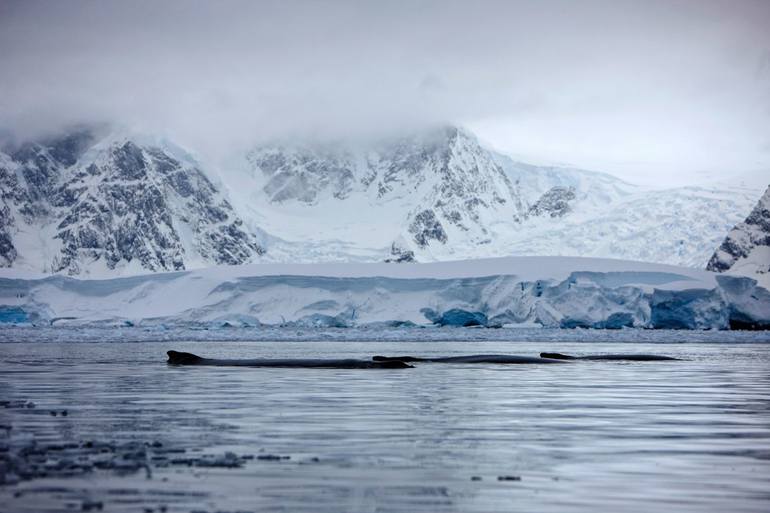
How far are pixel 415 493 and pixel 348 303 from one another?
5665cm

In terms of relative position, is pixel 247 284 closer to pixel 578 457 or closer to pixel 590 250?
pixel 578 457

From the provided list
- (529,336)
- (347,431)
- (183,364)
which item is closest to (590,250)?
(529,336)

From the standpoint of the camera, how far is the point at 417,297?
211 ft

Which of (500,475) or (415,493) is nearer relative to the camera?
(415,493)

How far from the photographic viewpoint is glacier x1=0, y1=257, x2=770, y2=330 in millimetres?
60562

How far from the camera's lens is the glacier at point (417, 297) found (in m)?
60.6

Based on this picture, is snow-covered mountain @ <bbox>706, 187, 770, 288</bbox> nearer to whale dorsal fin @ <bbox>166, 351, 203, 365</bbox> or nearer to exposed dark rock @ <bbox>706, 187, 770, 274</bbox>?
exposed dark rock @ <bbox>706, 187, 770, 274</bbox>

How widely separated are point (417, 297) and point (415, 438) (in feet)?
172

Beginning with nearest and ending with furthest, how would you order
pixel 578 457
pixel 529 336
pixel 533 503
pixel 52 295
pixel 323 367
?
1. pixel 533 503
2. pixel 578 457
3. pixel 323 367
4. pixel 529 336
5. pixel 52 295

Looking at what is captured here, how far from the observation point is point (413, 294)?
6450cm

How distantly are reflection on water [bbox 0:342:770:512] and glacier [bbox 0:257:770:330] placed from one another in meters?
37.2

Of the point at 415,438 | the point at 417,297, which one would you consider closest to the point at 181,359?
the point at 415,438

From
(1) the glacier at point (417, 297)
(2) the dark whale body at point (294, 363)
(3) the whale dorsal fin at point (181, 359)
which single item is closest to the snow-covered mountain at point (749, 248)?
(1) the glacier at point (417, 297)

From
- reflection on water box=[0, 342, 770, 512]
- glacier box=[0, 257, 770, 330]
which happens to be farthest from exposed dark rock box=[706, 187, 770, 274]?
reflection on water box=[0, 342, 770, 512]
